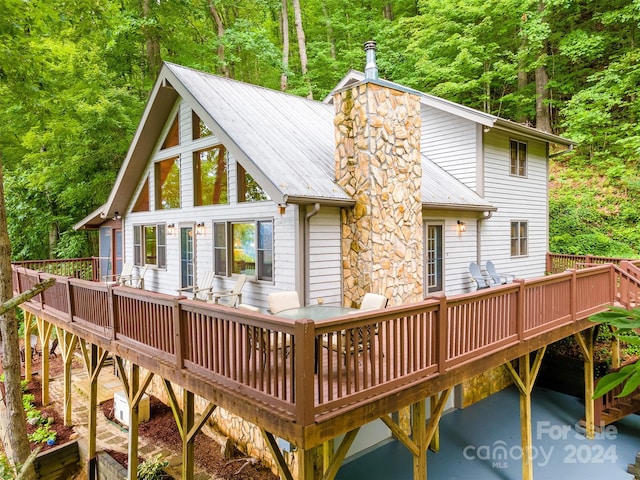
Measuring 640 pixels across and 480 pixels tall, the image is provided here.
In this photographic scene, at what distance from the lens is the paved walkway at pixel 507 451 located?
690 cm

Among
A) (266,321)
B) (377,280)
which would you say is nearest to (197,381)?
(266,321)

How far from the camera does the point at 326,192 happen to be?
21.6 feet

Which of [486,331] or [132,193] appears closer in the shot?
[486,331]

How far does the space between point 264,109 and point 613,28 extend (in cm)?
1626

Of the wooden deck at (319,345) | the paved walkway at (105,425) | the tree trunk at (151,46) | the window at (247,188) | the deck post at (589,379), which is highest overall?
the tree trunk at (151,46)

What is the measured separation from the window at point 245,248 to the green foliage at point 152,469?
3.68 metres

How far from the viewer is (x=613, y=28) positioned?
621 inches

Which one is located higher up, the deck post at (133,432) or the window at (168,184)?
the window at (168,184)

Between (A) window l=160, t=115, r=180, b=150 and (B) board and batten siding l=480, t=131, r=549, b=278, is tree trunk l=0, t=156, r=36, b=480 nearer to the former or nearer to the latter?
(A) window l=160, t=115, r=180, b=150

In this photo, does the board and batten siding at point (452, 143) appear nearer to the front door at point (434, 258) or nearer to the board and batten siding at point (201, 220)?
the front door at point (434, 258)

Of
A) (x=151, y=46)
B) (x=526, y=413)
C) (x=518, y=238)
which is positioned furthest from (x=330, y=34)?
(x=526, y=413)

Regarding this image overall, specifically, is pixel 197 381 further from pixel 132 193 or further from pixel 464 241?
pixel 132 193

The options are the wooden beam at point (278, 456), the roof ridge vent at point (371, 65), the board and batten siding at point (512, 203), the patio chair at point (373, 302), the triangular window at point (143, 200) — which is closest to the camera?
the wooden beam at point (278, 456)

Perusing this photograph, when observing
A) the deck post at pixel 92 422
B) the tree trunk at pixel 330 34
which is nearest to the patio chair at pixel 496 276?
the deck post at pixel 92 422
